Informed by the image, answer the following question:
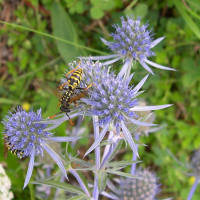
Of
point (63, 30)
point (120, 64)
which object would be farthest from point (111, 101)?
point (63, 30)

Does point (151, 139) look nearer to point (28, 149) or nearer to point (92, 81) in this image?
point (92, 81)

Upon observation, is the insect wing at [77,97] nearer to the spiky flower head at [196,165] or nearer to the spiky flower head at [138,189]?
the spiky flower head at [138,189]

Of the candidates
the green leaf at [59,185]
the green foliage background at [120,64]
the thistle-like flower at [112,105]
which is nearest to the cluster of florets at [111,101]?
the thistle-like flower at [112,105]

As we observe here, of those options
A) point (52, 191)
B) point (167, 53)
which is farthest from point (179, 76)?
point (52, 191)

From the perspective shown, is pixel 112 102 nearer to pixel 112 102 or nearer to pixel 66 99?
pixel 112 102

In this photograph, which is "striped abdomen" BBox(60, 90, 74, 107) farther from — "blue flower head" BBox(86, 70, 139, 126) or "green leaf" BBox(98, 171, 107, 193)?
"green leaf" BBox(98, 171, 107, 193)
